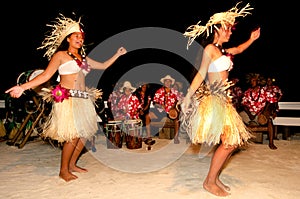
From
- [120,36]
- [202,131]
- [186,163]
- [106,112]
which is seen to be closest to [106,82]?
[120,36]

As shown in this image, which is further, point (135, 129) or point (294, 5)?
point (294, 5)

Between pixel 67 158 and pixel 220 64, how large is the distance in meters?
1.68

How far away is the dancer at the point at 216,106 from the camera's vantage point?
8.24 feet

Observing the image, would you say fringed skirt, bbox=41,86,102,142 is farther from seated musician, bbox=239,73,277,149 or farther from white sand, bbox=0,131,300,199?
seated musician, bbox=239,73,277,149

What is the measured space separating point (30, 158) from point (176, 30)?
5.96 metres

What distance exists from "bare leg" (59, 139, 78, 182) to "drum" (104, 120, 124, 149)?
1.49 m

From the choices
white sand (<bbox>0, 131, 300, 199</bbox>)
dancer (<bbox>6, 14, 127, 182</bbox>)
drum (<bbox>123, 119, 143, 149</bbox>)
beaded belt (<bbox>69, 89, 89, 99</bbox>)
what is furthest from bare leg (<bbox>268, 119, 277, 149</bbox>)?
beaded belt (<bbox>69, 89, 89, 99</bbox>)

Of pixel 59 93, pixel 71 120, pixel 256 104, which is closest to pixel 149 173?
pixel 71 120

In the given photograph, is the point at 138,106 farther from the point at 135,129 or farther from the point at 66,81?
the point at 66,81

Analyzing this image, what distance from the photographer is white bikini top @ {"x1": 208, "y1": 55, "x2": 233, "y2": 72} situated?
2537 millimetres

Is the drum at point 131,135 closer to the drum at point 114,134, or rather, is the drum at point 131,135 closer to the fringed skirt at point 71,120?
the drum at point 114,134

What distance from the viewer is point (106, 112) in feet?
16.3

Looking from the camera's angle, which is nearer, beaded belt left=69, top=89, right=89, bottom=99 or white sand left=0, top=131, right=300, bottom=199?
white sand left=0, top=131, right=300, bottom=199

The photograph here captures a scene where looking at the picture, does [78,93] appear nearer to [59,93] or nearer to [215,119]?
[59,93]
